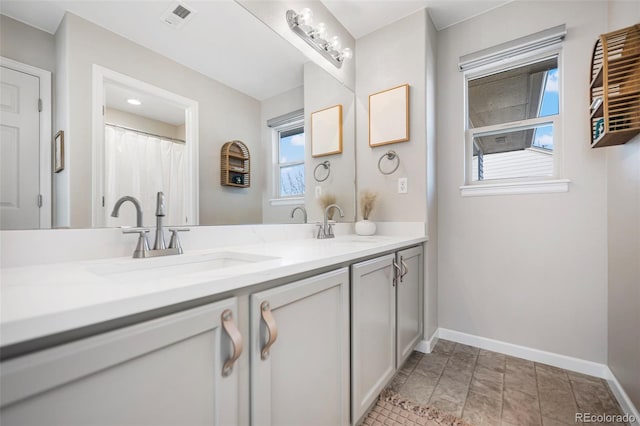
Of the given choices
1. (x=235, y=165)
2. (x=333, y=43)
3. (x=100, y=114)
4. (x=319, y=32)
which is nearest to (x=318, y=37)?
(x=319, y=32)

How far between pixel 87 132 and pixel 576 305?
2722 mm

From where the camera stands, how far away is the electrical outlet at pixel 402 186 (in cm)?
211

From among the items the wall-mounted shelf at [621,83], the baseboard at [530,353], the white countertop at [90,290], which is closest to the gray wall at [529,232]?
the baseboard at [530,353]

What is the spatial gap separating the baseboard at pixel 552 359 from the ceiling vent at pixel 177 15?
2421mm

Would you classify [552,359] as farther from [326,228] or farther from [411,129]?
[411,129]

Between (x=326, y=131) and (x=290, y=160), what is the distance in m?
0.49

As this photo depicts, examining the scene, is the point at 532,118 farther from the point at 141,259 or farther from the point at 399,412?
the point at 141,259

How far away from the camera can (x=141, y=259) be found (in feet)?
3.17

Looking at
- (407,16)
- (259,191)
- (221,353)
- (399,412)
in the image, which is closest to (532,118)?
(407,16)

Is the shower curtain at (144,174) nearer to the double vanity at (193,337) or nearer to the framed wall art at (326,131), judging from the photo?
the double vanity at (193,337)

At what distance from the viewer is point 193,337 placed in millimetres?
625

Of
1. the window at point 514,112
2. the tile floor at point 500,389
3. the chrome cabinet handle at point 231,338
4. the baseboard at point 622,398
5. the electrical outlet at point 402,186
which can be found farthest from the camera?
the electrical outlet at point 402,186

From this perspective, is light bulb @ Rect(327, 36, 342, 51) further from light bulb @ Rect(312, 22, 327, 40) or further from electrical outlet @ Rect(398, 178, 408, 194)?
electrical outlet @ Rect(398, 178, 408, 194)

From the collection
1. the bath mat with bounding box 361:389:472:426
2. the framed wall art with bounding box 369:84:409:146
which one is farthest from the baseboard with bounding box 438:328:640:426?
the framed wall art with bounding box 369:84:409:146
